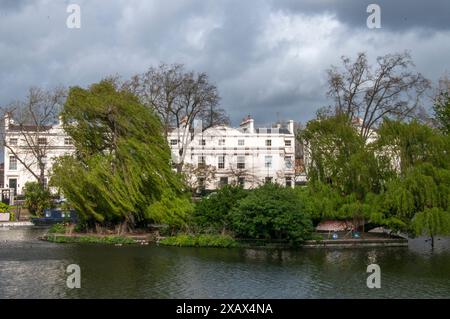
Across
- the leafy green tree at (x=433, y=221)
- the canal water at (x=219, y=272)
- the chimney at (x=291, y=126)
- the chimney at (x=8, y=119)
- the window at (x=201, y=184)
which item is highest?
the chimney at (x=291, y=126)

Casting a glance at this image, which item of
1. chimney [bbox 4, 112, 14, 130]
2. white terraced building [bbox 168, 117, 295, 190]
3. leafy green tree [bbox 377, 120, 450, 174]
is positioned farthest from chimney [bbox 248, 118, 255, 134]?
leafy green tree [bbox 377, 120, 450, 174]

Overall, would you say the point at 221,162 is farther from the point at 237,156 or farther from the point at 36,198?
the point at 36,198

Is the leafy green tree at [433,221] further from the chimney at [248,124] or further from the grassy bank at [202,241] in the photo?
the chimney at [248,124]

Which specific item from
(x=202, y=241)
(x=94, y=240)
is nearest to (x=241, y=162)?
(x=94, y=240)

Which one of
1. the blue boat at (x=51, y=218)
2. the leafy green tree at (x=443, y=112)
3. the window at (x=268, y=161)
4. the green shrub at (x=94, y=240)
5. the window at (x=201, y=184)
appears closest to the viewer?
the green shrub at (x=94, y=240)

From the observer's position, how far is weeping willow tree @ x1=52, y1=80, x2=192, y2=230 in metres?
40.7

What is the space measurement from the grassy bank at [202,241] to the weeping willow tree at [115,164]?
6.41 feet

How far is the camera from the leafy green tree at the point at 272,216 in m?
36.2

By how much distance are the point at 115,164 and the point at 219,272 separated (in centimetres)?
1526

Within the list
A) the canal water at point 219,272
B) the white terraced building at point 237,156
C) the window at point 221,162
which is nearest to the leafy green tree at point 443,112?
the canal water at point 219,272

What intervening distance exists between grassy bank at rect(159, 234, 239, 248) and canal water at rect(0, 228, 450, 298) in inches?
46.4

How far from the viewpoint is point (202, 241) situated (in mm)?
38188

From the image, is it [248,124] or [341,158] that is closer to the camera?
[341,158]
